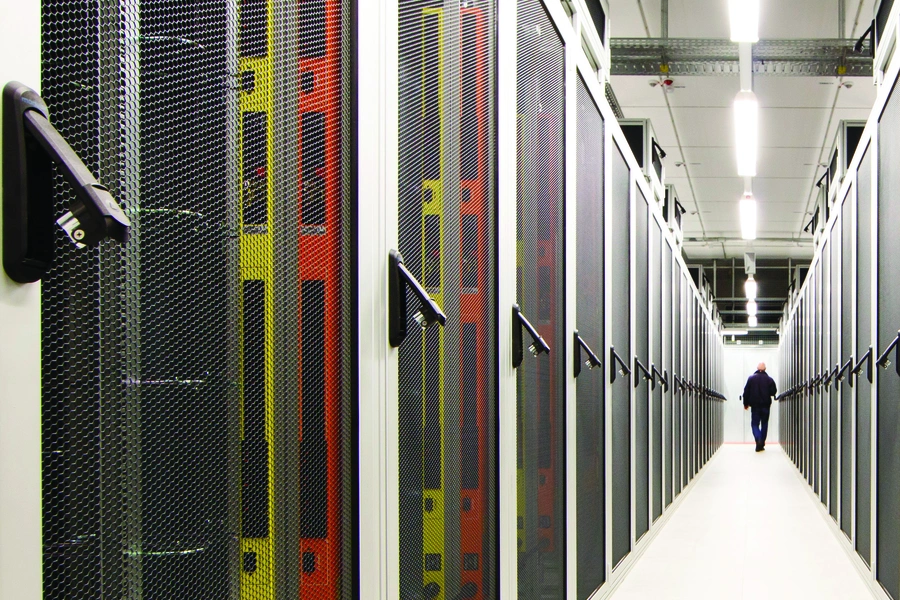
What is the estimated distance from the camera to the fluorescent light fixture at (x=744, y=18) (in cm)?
482

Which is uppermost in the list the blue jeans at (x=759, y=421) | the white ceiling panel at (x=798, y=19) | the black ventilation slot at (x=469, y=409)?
the white ceiling panel at (x=798, y=19)

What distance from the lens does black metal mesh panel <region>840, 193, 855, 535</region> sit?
4973 millimetres

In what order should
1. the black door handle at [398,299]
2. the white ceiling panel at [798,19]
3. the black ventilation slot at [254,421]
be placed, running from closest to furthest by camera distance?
the black ventilation slot at [254,421] < the black door handle at [398,299] < the white ceiling panel at [798,19]

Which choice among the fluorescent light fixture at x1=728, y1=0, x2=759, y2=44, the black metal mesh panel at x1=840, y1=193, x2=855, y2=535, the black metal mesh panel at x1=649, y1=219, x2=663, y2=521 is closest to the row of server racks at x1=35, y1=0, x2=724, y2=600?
the fluorescent light fixture at x1=728, y1=0, x2=759, y2=44

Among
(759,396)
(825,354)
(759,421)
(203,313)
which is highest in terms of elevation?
(203,313)

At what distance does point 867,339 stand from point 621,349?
3.76 ft

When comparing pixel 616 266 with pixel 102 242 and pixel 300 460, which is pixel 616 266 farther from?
pixel 102 242

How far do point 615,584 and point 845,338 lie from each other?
219 cm

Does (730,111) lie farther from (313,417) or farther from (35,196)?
(35,196)

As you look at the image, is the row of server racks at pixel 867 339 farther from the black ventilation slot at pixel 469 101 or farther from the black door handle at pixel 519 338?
the black ventilation slot at pixel 469 101

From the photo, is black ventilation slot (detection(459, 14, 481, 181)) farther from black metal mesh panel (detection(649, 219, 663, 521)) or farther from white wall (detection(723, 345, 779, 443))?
white wall (detection(723, 345, 779, 443))

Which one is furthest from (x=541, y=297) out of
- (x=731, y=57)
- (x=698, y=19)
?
(x=698, y=19)

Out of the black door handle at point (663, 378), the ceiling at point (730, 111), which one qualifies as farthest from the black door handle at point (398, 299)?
the ceiling at point (730, 111)

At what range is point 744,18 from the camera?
489 cm
